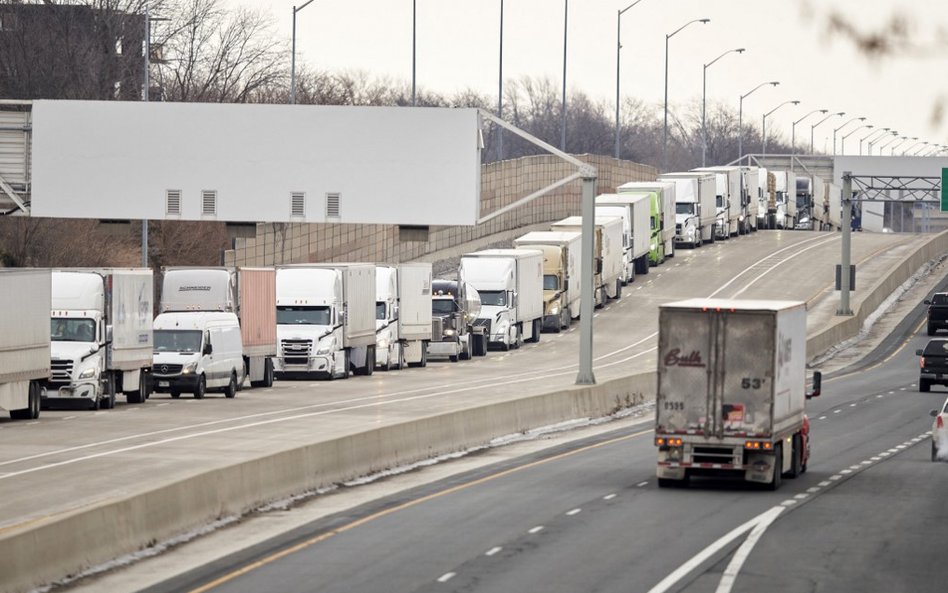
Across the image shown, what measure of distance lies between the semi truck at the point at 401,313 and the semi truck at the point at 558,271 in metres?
12.2

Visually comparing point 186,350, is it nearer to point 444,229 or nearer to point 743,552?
point 743,552

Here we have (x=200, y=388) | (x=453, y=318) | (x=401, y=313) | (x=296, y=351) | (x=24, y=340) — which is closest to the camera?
(x=24, y=340)

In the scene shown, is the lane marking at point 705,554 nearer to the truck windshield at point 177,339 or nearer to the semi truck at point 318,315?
the truck windshield at point 177,339

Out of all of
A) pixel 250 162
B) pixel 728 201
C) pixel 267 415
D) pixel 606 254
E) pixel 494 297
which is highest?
pixel 728 201

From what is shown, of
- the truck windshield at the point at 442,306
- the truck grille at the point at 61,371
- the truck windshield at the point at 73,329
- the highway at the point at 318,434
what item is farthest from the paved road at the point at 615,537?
the truck windshield at the point at 442,306

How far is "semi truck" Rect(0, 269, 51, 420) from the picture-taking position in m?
39.6

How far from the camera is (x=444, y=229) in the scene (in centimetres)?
10512

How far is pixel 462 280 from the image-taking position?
224ft

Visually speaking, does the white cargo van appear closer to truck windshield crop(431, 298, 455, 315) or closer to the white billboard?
the white billboard

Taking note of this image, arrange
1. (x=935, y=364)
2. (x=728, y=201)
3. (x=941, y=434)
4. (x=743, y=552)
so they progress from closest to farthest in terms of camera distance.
Result: 1. (x=743, y=552)
2. (x=941, y=434)
3. (x=935, y=364)
4. (x=728, y=201)

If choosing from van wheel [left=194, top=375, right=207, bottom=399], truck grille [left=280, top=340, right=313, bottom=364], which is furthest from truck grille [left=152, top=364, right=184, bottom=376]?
truck grille [left=280, top=340, right=313, bottom=364]

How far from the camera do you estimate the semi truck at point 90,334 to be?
4378 cm

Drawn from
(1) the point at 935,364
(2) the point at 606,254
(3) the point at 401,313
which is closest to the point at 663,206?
(2) the point at 606,254

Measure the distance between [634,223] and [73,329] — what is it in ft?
165
